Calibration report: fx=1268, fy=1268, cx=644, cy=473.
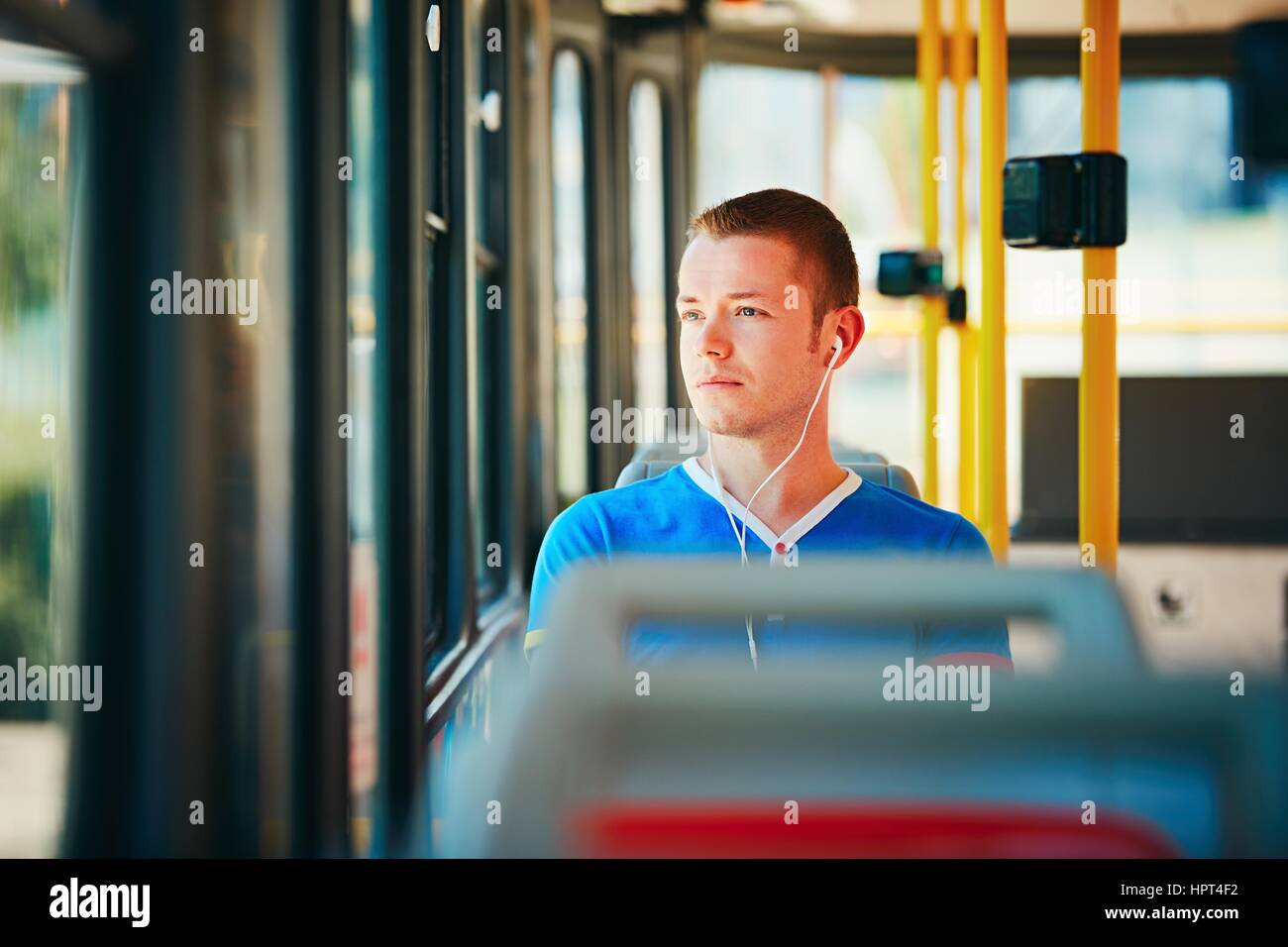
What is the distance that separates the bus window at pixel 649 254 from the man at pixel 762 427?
304 cm

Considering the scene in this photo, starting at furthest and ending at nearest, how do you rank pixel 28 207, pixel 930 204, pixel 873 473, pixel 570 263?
pixel 570 263 < pixel 930 204 < pixel 873 473 < pixel 28 207

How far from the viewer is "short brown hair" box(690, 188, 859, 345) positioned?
1.28 m

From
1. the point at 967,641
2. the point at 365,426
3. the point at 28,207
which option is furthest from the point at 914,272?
the point at 28,207

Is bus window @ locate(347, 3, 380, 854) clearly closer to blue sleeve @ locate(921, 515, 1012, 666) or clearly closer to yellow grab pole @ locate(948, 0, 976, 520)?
blue sleeve @ locate(921, 515, 1012, 666)

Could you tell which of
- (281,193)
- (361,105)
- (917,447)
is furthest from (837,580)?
(917,447)

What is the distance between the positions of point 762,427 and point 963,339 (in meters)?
2.42

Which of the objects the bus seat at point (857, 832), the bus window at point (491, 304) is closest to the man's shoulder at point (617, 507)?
the bus seat at point (857, 832)

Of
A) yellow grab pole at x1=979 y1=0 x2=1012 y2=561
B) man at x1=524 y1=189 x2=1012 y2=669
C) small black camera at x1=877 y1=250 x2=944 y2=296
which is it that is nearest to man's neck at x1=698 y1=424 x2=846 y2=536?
man at x1=524 y1=189 x2=1012 y2=669

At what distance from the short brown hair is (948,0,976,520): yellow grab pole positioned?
172cm

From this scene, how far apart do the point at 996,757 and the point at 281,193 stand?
90 centimetres

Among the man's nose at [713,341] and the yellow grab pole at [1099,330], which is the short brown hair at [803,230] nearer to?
the man's nose at [713,341]

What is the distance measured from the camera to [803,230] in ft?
4.28

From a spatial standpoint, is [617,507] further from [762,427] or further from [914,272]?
[914,272]

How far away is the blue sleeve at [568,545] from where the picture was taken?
1.23m
